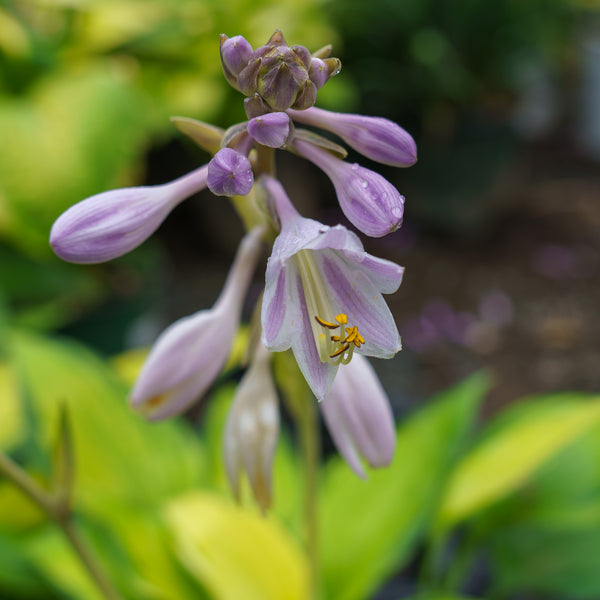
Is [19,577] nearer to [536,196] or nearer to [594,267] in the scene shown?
[594,267]

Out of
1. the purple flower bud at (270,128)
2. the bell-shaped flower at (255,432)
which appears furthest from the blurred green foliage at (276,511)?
the purple flower bud at (270,128)

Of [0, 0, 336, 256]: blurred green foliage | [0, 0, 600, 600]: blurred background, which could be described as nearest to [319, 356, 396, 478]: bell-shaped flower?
[0, 0, 600, 600]: blurred background

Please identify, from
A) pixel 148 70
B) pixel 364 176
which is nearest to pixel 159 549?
pixel 364 176

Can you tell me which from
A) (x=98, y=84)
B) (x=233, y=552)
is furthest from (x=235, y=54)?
(x=98, y=84)

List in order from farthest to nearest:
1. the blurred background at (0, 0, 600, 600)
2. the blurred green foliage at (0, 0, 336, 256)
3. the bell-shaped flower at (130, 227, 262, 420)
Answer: the blurred background at (0, 0, 600, 600) → the blurred green foliage at (0, 0, 336, 256) → the bell-shaped flower at (130, 227, 262, 420)

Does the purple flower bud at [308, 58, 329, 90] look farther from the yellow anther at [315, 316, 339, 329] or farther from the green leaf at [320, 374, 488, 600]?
the green leaf at [320, 374, 488, 600]

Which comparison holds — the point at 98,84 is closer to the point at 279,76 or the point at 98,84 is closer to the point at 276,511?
the point at 276,511
